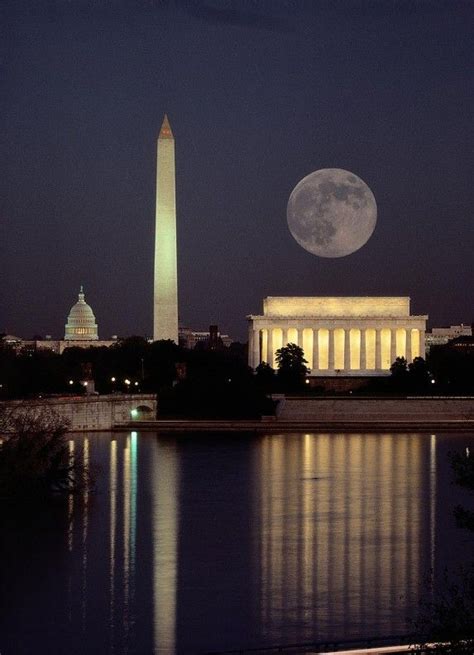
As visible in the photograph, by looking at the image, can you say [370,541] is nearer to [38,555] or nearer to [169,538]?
[169,538]

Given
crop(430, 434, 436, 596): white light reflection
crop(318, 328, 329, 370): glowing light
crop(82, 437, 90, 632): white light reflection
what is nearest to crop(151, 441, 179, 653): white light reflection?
crop(82, 437, 90, 632): white light reflection

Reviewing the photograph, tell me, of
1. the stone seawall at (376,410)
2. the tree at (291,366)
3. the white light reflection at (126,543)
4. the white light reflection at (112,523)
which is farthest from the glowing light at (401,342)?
the white light reflection at (126,543)

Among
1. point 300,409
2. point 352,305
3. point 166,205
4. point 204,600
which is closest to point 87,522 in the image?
point 204,600

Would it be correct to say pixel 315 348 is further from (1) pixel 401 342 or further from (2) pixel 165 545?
(2) pixel 165 545

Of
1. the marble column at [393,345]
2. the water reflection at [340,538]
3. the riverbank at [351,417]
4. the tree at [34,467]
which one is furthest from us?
the marble column at [393,345]

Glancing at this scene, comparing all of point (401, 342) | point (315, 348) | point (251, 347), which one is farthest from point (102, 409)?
point (401, 342)

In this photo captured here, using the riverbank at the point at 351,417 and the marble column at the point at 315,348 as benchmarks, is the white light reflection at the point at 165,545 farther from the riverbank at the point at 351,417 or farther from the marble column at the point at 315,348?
the marble column at the point at 315,348

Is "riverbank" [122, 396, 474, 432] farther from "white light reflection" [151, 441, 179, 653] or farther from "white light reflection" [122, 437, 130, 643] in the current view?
"white light reflection" [122, 437, 130, 643]
